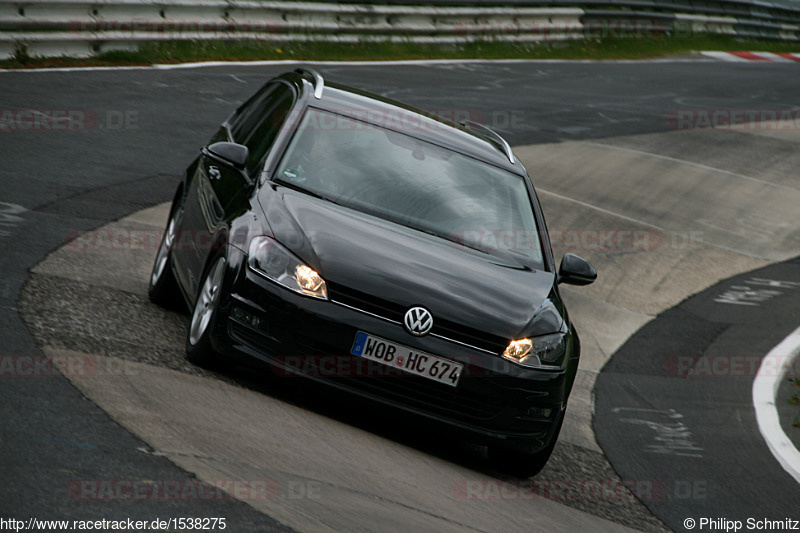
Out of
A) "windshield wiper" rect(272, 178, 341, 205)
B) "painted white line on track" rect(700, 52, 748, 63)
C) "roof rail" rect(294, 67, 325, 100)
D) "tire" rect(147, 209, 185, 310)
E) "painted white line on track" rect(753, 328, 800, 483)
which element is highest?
"roof rail" rect(294, 67, 325, 100)

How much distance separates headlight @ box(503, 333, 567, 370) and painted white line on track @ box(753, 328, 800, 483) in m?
2.36

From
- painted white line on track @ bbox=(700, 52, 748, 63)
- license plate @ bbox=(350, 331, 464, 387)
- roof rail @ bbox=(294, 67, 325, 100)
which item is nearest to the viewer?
license plate @ bbox=(350, 331, 464, 387)

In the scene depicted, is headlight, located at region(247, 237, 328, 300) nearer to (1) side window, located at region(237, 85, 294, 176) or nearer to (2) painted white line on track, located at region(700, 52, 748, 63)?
(1) side window, located at region(237, 85, 294, 176)

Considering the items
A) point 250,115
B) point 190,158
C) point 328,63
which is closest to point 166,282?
point 250,115

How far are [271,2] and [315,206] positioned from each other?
14.5 metres

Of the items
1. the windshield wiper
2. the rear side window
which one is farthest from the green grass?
the windshield wiper

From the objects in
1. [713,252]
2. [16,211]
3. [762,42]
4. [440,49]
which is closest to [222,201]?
[16,211]

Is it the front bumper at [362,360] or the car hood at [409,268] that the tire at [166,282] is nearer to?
the car hood at [409,268]

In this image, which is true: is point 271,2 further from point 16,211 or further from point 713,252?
point 16,211

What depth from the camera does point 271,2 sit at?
65.4 feet

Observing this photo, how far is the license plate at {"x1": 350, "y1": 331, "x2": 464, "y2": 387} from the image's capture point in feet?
18.2

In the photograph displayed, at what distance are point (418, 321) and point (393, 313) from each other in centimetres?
13

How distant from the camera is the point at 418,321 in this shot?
18.2 feet

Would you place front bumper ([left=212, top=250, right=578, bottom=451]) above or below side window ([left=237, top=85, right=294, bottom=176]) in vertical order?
below
